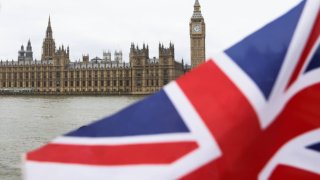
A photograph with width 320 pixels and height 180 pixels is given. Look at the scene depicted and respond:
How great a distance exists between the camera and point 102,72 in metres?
98.4

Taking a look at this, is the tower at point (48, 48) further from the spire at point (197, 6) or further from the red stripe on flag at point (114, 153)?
the red stripe on flag at point (114, 153)

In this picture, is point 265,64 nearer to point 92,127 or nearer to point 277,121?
point 277,121

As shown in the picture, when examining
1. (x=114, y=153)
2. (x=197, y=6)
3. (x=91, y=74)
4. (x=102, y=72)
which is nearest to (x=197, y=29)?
(x=197, y=6)

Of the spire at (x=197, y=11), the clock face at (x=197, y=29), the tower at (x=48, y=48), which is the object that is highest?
the spire at (x=197, y=11)

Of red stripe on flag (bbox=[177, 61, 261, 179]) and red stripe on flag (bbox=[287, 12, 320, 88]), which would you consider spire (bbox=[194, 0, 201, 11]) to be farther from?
red stripe on flag (bbox=[177, 61, 261, 179])

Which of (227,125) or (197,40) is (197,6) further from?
(227,125)

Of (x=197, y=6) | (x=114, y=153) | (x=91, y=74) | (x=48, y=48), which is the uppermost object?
(x=197, y=6)

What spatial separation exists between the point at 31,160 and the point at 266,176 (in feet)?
3.39

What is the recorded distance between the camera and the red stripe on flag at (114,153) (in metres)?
2.10

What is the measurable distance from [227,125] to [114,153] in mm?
511

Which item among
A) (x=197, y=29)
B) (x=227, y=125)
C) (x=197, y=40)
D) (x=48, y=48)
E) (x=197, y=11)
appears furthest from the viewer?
(x=48, y=48)

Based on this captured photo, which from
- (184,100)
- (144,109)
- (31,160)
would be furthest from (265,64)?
(31,160)

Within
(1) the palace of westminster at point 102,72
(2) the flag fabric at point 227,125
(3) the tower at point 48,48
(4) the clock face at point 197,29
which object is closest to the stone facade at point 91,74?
(1) the palace of westminster at point 102,72

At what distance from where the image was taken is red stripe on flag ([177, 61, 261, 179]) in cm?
206
